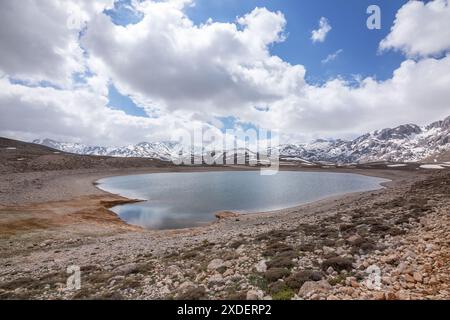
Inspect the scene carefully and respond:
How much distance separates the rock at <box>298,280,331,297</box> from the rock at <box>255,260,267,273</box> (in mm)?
2842

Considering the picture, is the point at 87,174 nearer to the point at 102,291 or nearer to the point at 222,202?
the point at 222,202

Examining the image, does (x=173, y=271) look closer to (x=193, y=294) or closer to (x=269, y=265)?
(x=193, y=294)

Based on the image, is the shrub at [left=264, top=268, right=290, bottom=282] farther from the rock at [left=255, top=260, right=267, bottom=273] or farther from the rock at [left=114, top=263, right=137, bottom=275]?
the rock at [left=114, top=263, right=137, bottom=275]

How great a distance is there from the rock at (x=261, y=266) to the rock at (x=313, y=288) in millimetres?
2842

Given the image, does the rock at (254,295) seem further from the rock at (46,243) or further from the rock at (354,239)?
the rock at (46,243)

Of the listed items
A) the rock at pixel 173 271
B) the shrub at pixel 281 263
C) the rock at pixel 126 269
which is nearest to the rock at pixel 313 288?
the shrub at pixel 281 263

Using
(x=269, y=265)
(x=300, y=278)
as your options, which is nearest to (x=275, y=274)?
(x=300, y=278)

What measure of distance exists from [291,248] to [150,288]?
8.29m

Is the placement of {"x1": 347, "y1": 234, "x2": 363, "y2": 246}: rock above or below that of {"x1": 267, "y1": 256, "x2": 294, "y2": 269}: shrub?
above

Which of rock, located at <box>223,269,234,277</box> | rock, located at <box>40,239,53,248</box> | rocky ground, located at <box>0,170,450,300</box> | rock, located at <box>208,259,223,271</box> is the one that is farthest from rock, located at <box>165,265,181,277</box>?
rock, located at <box>40,239,53,248</box>

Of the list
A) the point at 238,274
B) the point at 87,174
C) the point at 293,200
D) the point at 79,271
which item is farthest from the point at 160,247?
the point at 87,174

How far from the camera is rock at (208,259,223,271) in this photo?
14055mm

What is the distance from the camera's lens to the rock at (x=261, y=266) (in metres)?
13.0
